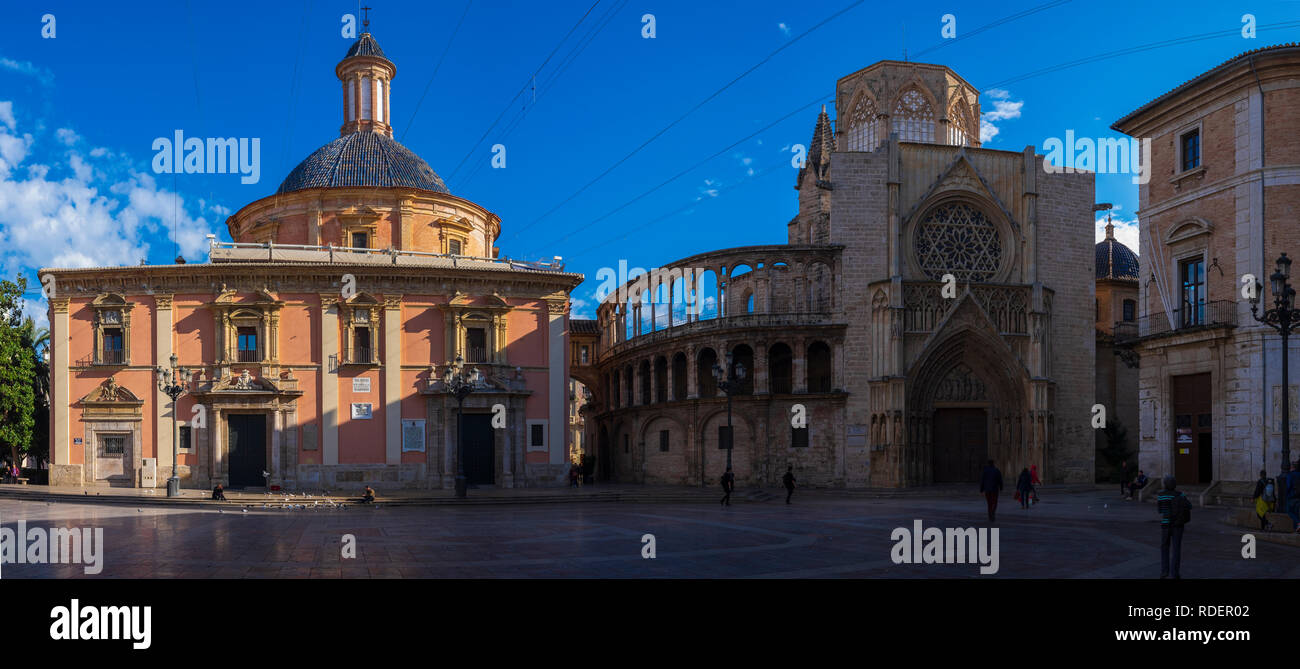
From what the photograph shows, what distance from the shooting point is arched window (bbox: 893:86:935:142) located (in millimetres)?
47219

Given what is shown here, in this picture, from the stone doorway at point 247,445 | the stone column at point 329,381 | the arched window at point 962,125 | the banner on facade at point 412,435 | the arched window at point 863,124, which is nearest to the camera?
the stone doorway at point 247,445

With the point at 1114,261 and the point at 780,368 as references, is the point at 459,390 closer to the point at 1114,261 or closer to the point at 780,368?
the point at 780,368

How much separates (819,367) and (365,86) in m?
24.8

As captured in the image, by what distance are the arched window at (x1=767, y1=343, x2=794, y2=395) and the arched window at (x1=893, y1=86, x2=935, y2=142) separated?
45.6 ft

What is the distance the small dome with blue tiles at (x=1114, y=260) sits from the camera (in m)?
56.8

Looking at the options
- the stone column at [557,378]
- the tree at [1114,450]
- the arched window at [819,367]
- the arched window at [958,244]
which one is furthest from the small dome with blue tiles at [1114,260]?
the stone column at [557,378]

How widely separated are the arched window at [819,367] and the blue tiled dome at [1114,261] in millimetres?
24674

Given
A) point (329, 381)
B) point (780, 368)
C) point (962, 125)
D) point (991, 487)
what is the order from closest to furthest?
1. point (991, 487)
2. point (329, 381)
3. point (780, 368)
4. point (962, 125)

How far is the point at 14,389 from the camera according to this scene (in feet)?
122

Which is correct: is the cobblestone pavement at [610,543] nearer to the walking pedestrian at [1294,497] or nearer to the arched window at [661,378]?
the walking pedestrian at [1294,497]

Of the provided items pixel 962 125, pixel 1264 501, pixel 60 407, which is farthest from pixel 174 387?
pixel 962 125

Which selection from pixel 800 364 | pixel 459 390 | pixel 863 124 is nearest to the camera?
pixel 459 390

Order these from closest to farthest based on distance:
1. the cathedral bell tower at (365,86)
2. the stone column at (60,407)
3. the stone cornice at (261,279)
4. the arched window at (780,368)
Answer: the stone column at (60,407) → the stone cornice at (261,279) → the arched window at (780,368) → the cathedral bell tower at (365,86)
